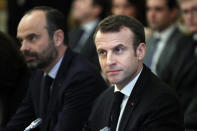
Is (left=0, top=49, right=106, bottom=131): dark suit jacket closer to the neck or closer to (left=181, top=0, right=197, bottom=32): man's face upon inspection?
the neck

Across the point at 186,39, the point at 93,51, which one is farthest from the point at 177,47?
the point at 93,51

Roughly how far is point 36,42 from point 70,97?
1.48ft

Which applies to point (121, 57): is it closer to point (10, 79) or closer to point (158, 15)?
point (10, 79)

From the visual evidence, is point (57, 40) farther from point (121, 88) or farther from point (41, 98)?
point (121, 88)

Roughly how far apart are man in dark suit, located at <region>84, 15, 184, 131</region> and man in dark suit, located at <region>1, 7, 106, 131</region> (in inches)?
16.6

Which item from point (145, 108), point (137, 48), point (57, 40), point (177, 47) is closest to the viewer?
point (145, 108)

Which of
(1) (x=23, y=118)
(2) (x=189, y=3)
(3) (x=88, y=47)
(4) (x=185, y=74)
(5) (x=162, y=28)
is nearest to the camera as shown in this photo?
(1) (x=23, y=118)

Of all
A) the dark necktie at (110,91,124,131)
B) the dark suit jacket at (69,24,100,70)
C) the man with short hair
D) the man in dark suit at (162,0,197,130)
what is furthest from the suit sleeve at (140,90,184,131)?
the man with short hair

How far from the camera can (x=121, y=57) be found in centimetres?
234

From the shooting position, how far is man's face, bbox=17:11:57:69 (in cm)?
299

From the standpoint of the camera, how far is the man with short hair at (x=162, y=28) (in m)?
4.21

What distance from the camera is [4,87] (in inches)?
145

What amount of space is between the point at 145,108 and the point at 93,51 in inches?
80.0

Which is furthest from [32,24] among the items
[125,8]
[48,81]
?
[125,8]
